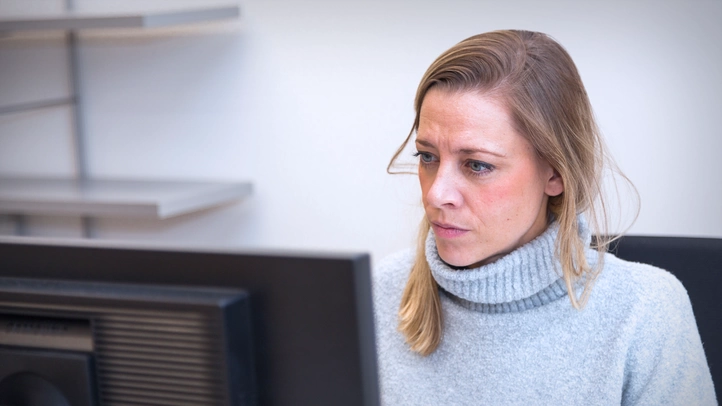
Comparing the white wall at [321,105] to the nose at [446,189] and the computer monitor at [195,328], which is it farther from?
the computer monitor at [195,328]

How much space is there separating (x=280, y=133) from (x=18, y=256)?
1712 mm

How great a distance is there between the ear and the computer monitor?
707 millimetres

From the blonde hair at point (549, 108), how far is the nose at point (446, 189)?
0.36 ft

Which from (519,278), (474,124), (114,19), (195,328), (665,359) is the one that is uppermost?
(114,19)

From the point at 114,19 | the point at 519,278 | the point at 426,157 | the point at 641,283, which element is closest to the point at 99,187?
the point at 114,19

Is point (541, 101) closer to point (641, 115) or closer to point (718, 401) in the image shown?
point (718, 401)

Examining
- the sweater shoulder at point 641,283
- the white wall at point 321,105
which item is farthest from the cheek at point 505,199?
the white wall at point 321,105

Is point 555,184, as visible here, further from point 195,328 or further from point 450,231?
point 195,328

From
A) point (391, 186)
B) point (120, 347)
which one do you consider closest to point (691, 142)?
point (391, 186)

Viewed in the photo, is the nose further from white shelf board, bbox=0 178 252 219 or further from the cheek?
white shelf board, bbox=0 178 252 219

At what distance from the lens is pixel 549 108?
3.68 feet

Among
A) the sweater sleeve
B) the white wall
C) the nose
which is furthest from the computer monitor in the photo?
the white wall

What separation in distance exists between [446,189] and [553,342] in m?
0.27

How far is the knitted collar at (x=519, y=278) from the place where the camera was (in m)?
1.13
